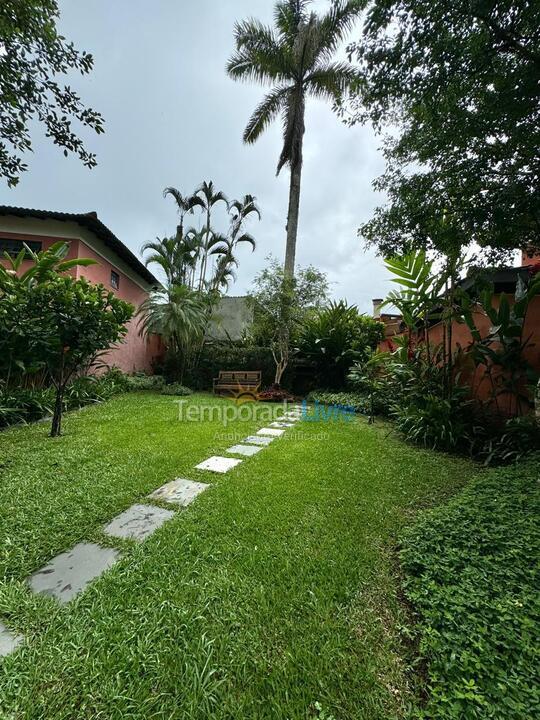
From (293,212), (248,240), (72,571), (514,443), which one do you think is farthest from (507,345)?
(248,240)

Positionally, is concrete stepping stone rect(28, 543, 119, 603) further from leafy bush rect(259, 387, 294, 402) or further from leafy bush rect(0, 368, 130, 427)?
leafy bush rect(259, 387, 294, 402)

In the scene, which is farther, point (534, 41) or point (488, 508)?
point (534, 41)

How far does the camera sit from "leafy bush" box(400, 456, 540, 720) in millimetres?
878

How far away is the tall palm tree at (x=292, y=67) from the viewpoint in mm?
7953

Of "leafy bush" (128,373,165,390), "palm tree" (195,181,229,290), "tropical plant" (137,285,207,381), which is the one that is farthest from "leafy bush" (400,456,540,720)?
"palm tree" (195,181,229,290)

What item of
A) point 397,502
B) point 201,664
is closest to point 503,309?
point 397,502

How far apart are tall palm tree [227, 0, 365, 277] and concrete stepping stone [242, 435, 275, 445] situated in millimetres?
5284

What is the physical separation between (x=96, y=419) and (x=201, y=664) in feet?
14.3

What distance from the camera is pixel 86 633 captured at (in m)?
1.12

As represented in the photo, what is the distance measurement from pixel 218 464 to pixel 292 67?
1084cm

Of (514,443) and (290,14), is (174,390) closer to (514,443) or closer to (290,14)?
(514,443)

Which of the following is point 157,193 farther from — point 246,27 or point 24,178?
point 24,178

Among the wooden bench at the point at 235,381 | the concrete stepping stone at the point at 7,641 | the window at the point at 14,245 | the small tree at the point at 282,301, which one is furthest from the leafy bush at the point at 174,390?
the concrete stepping stone at the point at 7,641

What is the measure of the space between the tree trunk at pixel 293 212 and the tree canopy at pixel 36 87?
20.4 ft
